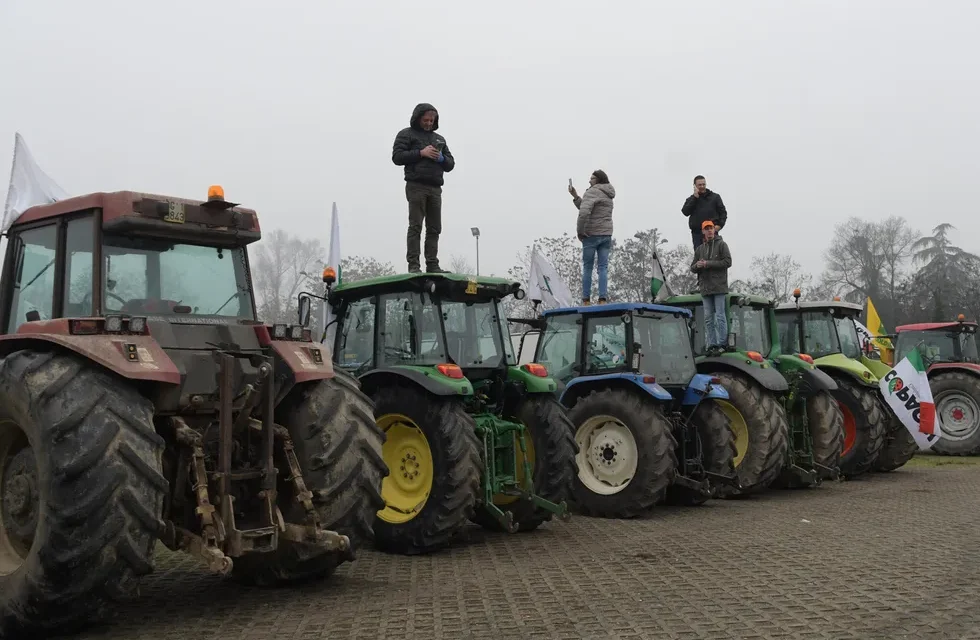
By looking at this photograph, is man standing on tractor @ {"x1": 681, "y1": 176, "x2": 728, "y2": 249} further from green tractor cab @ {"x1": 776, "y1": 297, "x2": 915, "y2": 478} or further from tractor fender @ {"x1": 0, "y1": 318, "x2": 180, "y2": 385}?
tractor fender @ {"x1": 0, "y1": 318, "x2": 180, "y2": 385}

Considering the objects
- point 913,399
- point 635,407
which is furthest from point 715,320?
point 913,399

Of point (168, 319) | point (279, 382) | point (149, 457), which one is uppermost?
point (168, 319)

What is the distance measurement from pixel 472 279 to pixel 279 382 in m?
3.03

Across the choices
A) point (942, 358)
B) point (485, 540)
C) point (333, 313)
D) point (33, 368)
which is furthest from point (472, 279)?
point (942, 358)

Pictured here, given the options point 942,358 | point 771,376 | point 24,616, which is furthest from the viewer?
point 942,358

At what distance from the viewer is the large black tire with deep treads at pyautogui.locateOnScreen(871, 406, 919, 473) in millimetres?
14031

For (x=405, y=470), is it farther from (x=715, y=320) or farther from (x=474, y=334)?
(x=715, y=320)

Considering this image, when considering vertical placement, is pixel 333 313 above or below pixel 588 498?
above

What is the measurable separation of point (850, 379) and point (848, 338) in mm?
1286

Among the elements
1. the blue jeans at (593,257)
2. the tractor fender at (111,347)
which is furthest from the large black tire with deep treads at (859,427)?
the tractor fender at (111,347)

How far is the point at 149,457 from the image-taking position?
4.80m

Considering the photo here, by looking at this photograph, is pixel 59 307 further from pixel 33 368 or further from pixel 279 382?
pixel 279 382

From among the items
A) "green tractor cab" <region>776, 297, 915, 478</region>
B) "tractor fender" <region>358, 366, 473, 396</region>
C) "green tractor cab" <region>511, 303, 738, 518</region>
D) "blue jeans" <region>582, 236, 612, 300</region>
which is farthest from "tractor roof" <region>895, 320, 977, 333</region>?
"tractor fender" <region>358, 366, 473, 396</region>

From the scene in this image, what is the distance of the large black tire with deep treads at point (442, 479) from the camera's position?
746cm
